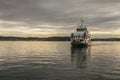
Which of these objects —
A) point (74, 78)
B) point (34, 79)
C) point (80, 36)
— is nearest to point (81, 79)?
point (74, 78)

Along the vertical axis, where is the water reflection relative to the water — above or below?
below

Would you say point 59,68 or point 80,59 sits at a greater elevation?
point 59,68

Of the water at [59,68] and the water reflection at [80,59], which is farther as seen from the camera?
the water reflection at [80,59]

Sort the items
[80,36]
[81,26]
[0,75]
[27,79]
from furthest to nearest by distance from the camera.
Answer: [81,26]
[80,36]
[0,75]
[27,79]

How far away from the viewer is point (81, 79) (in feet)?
62.6

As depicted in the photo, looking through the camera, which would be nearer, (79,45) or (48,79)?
(48,79)

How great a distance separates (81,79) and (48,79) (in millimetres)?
3025

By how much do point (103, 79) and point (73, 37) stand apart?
6759 centimetres

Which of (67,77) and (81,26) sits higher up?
(81,26)

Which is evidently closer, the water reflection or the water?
the water

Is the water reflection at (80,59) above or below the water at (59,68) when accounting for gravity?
below

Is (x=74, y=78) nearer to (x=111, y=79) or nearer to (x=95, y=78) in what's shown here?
(x=95, y=78)

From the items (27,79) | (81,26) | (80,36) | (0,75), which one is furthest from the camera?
(81,26)

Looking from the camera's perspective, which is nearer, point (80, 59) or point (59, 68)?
point (59, 68)
